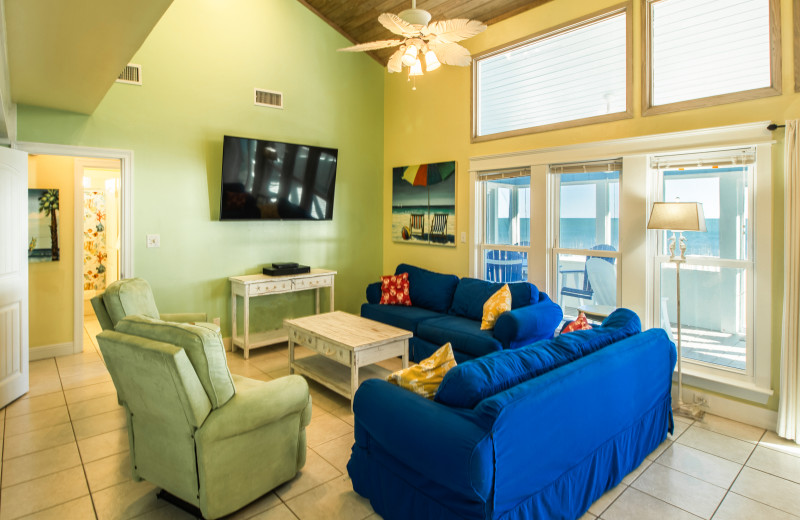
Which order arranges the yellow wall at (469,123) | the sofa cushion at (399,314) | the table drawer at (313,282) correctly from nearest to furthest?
the yellow wall at (469,123), the sofa cushion at (399,314), the table drawer at (313,282)

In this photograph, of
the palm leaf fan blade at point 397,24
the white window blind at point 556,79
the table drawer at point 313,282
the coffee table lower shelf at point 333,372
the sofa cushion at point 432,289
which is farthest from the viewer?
the table drawer at point 313,282

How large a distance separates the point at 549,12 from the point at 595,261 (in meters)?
2.43

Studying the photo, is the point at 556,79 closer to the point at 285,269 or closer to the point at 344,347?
the point at 344,347

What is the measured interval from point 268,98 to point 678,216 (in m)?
4.34

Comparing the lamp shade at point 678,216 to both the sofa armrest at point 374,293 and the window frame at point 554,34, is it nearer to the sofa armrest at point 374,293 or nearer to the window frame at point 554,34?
the window frame at point 554,34

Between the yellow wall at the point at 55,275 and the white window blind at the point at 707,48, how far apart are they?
5755 mm

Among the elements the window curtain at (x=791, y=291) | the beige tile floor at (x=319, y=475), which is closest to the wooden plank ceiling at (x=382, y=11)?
the window curtain at (x=791, y=291)

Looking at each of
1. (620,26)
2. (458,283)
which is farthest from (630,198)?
(458,283)

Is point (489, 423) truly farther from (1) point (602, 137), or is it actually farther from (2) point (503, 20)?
(2) point (503, 20)

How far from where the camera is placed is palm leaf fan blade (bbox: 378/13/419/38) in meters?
2.91

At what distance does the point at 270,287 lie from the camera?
4859mm

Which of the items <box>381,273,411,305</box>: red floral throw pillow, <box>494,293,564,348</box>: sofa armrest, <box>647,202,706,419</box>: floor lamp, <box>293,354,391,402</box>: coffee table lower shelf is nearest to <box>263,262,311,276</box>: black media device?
<box>381,273,411,305</box>: red floral throw pillow

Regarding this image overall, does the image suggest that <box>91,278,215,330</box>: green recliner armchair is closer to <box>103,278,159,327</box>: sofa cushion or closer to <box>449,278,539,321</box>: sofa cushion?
<box>103,278,159,327</box>: sofa cushion

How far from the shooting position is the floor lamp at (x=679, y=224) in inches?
124
